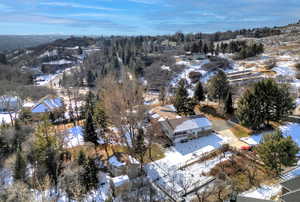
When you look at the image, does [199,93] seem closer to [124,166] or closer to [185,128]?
[185,128]

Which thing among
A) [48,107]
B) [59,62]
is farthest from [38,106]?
[59,62]

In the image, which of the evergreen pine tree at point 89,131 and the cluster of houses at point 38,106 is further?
the cluster of houses at point 38,106

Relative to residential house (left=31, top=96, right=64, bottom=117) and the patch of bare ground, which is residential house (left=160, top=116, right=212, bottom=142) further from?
residential house (left=31, top=96, right=64, bottom=117)

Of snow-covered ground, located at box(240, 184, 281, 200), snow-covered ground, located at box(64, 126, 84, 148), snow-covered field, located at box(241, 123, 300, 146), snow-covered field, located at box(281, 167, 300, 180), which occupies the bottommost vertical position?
snow-covered ground, located at box(64, 126, 84, 148)

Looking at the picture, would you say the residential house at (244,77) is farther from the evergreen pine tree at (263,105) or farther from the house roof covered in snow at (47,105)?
the house roof covered in snow at (47,105)

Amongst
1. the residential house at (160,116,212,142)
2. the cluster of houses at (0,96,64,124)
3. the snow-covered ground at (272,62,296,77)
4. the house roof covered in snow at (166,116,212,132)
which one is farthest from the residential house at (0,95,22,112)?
the snow-covered ground at (272,62,296,77)

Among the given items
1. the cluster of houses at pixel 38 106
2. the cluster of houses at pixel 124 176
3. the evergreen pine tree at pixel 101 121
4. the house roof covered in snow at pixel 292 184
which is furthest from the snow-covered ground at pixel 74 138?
the house roof covered in snow at pixel 292 184

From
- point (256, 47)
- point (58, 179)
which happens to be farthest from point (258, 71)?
point (58, 179)
